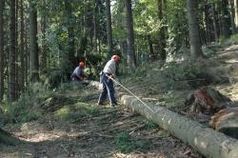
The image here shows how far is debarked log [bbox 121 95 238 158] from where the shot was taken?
24.3ft

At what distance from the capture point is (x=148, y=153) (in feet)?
29.9

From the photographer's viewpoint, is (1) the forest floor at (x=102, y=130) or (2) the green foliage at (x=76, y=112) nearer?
(1) the forest floor at (x=102, y=130)

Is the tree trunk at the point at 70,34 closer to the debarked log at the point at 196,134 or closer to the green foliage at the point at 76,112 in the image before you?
the green foliage at the point at 76,112

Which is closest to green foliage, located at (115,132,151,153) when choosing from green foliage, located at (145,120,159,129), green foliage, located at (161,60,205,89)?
green foliage, located at (145,120,159,129)

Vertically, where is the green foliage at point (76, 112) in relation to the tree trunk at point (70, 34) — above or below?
below

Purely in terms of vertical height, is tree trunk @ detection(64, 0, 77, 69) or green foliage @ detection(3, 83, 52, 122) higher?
tree trunk @ detection(64, 0, 77, 69)

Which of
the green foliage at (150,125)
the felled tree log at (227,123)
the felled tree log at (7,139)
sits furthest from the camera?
the green foliage at (150,125)

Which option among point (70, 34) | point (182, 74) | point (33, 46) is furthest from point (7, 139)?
point (70, 34)

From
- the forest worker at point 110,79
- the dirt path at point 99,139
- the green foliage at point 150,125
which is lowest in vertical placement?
the dirt path at point 99,139

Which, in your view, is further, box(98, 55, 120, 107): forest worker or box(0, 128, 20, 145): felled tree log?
box(98, 55, 120, 107): forest worker

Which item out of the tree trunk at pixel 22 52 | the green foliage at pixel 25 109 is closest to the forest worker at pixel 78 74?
the green foliage at pixel 25 109

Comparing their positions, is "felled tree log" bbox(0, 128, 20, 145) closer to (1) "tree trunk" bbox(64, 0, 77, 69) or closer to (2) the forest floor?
(2) the forest floor

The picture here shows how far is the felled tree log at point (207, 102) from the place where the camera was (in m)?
11.8

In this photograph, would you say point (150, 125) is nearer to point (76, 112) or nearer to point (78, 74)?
point (76, 112)
